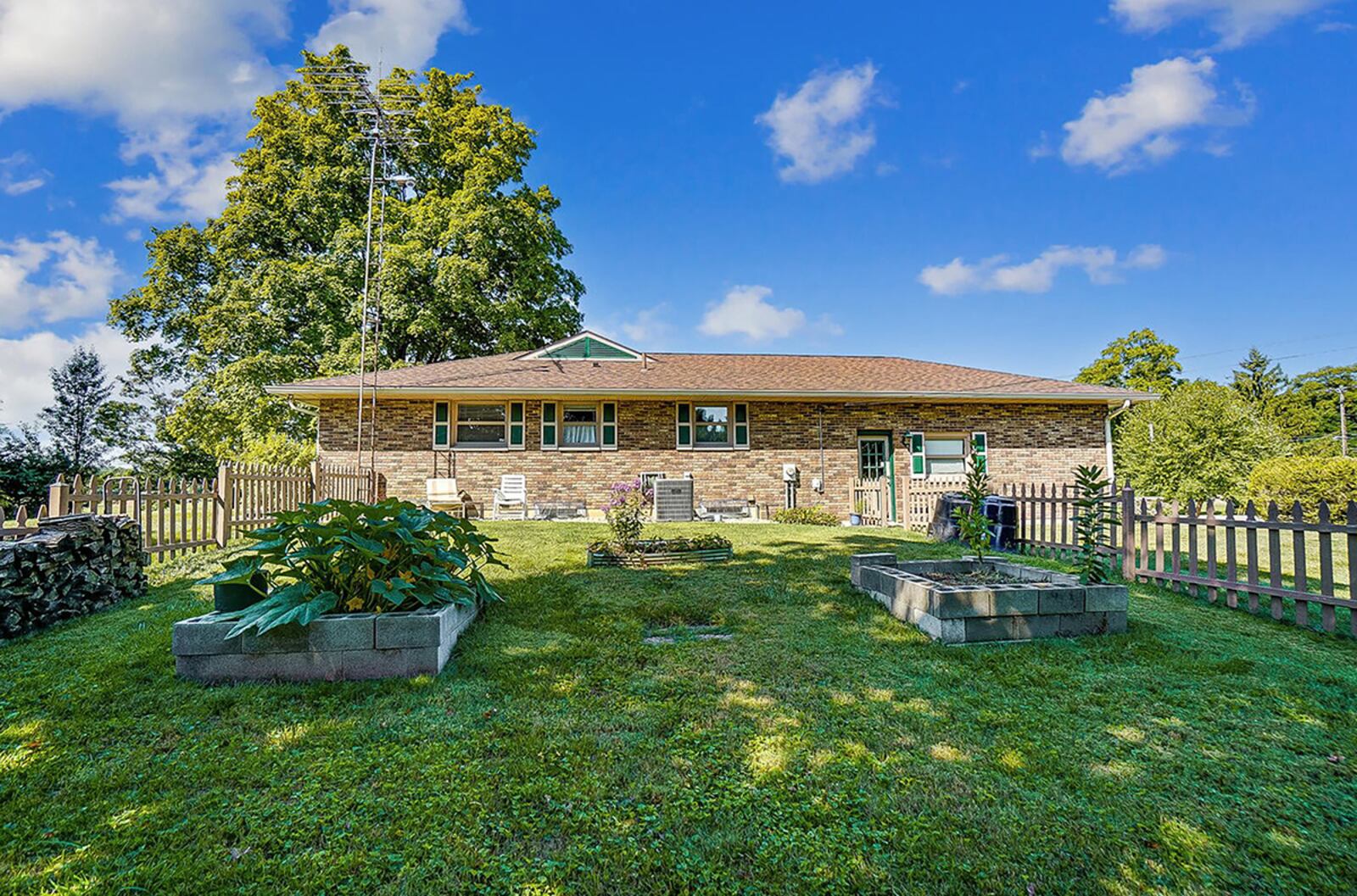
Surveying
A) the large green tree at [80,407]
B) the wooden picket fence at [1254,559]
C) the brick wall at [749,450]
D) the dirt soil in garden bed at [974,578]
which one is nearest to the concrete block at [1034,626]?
the dirt soil in garden bed at [974,578]

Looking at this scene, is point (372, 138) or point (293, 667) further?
point (372, 138)

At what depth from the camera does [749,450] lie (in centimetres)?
1548

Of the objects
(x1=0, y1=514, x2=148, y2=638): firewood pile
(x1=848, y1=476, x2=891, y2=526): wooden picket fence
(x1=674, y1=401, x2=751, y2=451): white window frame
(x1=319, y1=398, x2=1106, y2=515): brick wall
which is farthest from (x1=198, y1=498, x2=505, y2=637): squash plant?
(x1=674, y1=401, x2=751, y2=451): white window frame

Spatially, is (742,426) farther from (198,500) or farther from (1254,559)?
(1254,559)

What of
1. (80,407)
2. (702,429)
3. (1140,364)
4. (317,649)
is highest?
(1140,364)

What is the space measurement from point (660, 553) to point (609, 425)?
8707 millimetres

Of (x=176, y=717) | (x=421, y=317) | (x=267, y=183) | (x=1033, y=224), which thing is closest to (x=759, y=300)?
(x=1033, y=224)

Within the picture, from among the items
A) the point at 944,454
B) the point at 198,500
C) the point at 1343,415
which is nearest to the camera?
the point at 198,500

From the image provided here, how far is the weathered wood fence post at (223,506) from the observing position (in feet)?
24.8

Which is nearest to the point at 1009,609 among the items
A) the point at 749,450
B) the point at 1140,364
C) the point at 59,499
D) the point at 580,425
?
the point at 59,499

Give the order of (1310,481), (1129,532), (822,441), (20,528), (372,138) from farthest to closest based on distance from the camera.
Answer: (822,441), (372,138), (1310,481), (1129,532), (20,528)

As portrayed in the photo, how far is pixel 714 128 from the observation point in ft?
52.2

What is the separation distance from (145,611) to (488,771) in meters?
4.00

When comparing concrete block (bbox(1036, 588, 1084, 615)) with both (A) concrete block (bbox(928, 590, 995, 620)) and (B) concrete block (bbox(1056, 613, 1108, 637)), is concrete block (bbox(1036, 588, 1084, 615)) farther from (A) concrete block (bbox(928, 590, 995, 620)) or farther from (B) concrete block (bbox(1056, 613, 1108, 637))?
(A) concrete block (bbox(928, 590, 995, 620))
